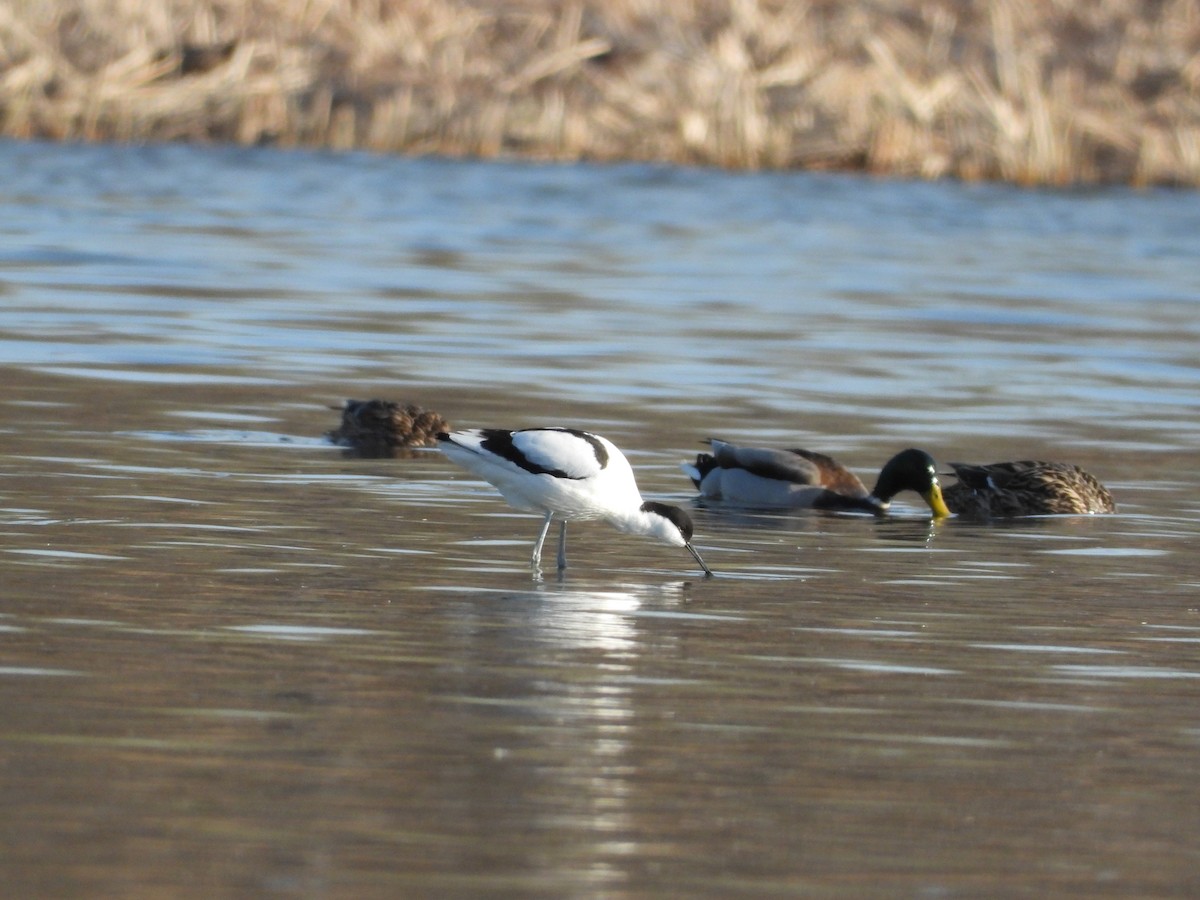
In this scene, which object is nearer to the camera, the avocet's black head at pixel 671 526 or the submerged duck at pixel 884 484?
the avocet's black head at pixel 671 526

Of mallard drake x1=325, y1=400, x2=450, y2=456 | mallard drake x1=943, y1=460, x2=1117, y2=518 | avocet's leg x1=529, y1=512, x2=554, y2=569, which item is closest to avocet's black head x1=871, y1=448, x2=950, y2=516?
mallard drake x1=943, y1=460, x2=1117, y2=518

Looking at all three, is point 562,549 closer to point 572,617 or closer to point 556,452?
point 556,452

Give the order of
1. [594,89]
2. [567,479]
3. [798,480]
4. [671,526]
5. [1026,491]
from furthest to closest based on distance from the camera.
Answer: [594,89] → [1026,491] → [798,480] → [671,526] → [567,479]

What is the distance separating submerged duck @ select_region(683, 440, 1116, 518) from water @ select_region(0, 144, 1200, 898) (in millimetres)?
168

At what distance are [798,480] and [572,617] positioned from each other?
12.4ft

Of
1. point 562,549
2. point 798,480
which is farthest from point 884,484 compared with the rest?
point 562,549

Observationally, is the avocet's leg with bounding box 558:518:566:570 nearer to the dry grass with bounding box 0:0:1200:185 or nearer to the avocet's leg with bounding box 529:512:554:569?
the avocet's leg with bounding box 529:512:554:569

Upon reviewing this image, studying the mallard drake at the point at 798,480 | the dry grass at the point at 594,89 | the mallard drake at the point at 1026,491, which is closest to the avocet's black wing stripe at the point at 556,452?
the mallard drake at the point at 798,480

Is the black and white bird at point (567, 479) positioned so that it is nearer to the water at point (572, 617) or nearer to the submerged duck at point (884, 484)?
the water at point (572, 617)

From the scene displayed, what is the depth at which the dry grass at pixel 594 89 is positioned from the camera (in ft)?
119

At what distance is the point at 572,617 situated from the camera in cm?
899

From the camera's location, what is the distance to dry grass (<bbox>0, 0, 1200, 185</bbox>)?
119ft

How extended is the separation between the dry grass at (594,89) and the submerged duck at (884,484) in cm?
2178

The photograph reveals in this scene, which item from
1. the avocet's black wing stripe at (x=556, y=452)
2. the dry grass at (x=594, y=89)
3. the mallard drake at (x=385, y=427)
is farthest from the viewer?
the dry grass at (x=594, y=89)
